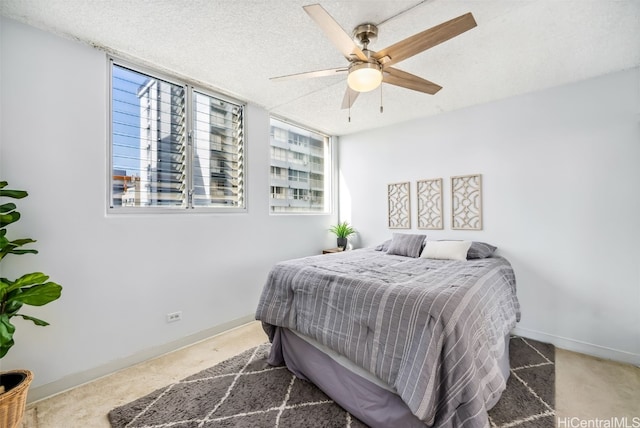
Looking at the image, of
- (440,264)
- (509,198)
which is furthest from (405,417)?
(509,198)

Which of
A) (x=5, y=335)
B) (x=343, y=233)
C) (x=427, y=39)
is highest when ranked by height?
(x=427, y=39)

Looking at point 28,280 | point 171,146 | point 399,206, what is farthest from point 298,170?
point 28,280

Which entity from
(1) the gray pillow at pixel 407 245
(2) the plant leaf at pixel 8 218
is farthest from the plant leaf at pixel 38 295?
(1) the gray pillow at pixel 407 245

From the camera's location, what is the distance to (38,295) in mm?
1515

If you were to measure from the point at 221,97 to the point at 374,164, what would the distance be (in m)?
2.34

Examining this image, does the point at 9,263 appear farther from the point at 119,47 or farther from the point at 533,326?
the point at 533,326

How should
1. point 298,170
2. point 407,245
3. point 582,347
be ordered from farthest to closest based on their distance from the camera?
point 298,170
point 407,245
point 582,347

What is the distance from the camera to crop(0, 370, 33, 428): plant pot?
1.38 meters

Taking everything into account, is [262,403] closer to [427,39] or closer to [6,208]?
[6,208]

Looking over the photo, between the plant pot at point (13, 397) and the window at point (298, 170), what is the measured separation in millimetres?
2511

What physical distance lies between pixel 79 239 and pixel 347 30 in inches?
101

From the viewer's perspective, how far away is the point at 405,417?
55.1 inches

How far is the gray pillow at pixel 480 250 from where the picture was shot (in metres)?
2.82

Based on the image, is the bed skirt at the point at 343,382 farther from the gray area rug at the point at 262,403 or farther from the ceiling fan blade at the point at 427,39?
the ceiling fan blade at the point at 427,39
